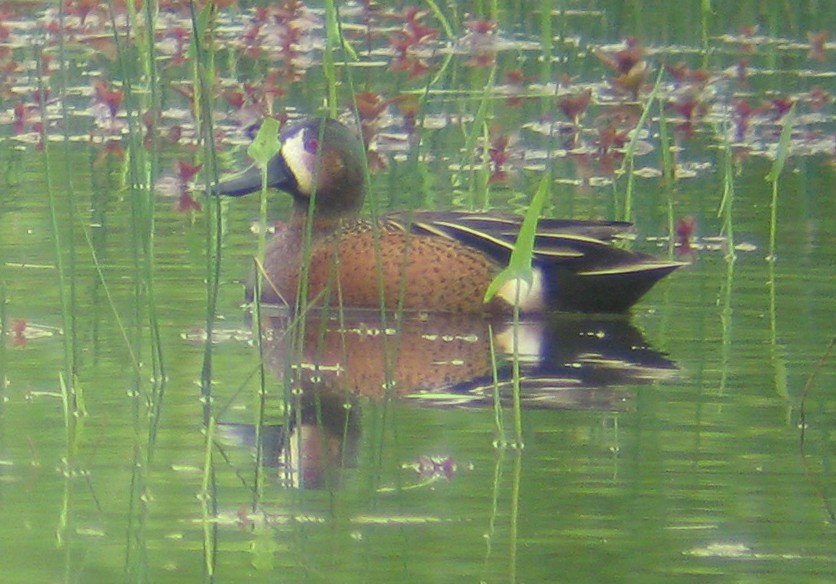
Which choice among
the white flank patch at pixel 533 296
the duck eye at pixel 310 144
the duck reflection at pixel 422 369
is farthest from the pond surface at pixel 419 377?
the duck eye at pixel 310 144

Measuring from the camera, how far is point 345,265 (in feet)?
25.2

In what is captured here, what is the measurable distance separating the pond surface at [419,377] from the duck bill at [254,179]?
0.19 metres

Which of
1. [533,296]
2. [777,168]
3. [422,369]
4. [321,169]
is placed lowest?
[533,296]

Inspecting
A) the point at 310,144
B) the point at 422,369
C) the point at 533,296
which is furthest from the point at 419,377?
the point at 310,144

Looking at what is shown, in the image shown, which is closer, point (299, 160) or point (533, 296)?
point (533, 296)

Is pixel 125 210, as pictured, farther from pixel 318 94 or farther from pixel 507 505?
pixel 507 505

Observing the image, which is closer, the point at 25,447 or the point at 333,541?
the point at 333,541

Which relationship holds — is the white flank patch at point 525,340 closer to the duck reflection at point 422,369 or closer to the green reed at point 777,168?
the duck reflection at point 422,369

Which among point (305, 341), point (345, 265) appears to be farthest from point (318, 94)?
point (305, 341)

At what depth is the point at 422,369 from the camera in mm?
6293

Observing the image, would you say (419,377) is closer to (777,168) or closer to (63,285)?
(63,285)

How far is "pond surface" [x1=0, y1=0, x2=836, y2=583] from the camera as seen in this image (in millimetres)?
4543

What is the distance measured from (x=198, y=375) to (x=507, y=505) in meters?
1.48

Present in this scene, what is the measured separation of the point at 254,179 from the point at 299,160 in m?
0.18
